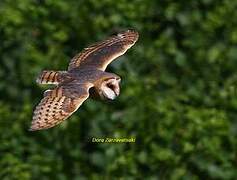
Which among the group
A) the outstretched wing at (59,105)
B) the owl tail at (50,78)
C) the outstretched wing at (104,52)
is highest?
the outstretched wing at (104,52)

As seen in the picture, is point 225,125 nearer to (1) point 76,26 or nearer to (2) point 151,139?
(2) point 151,139

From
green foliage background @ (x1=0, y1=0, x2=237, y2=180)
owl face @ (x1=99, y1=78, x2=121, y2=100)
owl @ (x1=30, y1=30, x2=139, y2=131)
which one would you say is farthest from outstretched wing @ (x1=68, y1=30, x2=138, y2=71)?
green foliage background @ (x1=0, y1=0, x2=237, y2=180)

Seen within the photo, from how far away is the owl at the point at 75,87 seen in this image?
8.96 feet

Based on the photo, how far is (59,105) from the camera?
2.77 m

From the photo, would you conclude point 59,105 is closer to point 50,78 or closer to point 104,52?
point 50,78

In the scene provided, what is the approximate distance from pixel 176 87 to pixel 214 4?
0.55 meters

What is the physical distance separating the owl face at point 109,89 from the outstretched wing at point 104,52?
0.61 ft

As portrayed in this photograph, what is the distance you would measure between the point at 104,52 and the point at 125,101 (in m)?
1.98

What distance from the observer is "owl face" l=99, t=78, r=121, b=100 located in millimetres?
2791

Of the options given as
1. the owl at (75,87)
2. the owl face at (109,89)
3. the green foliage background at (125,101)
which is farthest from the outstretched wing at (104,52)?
the green foliage background at (125,101)

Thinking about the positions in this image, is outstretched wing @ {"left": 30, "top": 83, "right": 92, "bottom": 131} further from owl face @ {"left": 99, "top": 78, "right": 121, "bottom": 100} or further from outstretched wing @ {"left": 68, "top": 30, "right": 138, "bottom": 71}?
outstretched wing @ {"left": 68, "top": 30, "right": 138, "bottom": 71}

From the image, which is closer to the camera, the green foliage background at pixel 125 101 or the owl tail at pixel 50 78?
the owl tail at pixel 50 78

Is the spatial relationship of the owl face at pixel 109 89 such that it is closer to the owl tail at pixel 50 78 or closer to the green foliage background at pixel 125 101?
the owl tail at pixel 50 78

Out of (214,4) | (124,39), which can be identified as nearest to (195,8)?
(214,4)
